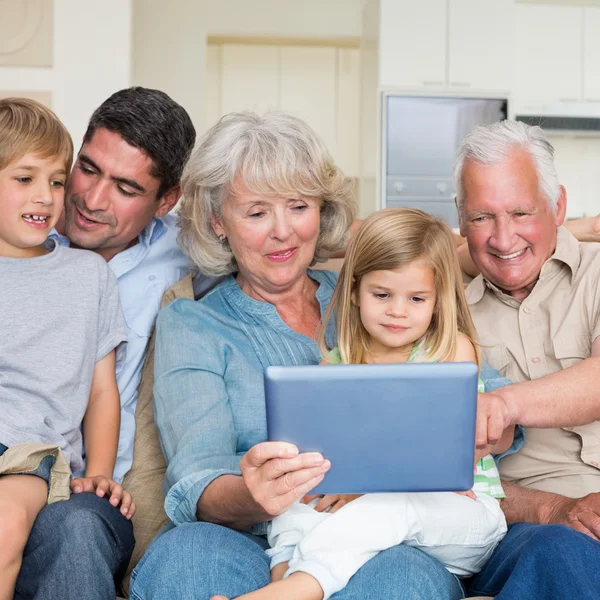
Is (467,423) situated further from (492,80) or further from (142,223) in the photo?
(492,80)

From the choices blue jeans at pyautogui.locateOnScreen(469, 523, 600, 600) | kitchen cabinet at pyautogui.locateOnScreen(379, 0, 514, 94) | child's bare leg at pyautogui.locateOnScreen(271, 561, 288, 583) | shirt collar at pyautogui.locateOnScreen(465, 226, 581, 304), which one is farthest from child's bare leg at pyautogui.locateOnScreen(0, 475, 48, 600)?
kitchen cabinet at pyautogui.locateOnScreen(379, 0, 514, 94)

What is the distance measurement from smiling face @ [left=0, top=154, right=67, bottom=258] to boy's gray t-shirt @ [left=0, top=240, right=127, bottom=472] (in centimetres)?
6

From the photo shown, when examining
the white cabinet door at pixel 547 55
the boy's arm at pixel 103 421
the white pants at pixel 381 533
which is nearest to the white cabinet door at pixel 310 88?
the white cabinet door at pixel 547 55

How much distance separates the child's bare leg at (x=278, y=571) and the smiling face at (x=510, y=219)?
937 mm

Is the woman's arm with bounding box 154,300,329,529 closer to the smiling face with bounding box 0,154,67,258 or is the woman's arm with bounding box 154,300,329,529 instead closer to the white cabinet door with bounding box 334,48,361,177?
the smiling face with bounding box 0,154,67,258

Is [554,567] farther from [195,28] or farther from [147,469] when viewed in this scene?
[195,28]

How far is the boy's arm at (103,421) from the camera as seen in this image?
188 cm

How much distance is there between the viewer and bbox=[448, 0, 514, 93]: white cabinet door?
6.09m

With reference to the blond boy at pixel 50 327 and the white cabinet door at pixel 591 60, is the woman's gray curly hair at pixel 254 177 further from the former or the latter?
the white cabinet door at pixel 591 60

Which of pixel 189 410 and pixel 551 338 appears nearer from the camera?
pixel 189 410

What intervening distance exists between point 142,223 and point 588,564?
4.62 ft

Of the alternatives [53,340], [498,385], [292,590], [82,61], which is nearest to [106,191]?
[53,340]

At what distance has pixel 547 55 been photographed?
21.2ft

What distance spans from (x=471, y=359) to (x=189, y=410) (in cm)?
60
